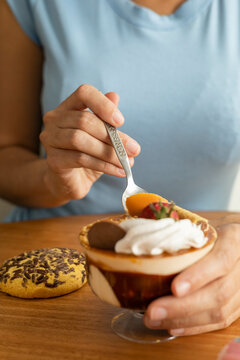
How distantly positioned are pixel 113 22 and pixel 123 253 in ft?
3.01

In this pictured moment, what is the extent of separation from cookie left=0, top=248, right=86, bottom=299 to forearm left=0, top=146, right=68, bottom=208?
39cm

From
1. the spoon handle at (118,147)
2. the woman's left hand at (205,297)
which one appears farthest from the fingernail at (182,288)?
the spoon handle at (118,147)

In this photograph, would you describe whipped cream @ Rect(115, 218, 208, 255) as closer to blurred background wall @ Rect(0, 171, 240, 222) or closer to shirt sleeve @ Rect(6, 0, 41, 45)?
shirt sleeve @ Rect(6, 0, 41, 45)

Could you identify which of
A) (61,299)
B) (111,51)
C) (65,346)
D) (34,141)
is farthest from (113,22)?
(65,346)

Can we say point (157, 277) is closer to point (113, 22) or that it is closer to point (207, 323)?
point (207, 323)

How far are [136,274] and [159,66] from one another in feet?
2.77

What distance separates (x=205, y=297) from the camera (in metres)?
0.56

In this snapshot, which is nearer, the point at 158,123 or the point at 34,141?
the point at 158,123

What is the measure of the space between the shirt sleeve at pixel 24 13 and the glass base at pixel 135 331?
1011 mm

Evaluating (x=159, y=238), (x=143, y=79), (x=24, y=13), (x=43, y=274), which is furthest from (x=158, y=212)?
(x=24, y=13)

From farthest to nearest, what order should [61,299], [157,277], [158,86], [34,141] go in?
[34,141]
[158,86]
[61,299]
[157,277]

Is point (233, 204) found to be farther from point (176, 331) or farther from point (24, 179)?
point (176, 331)

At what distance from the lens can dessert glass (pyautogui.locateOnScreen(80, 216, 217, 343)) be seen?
513mm

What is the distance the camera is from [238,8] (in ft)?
4.15
